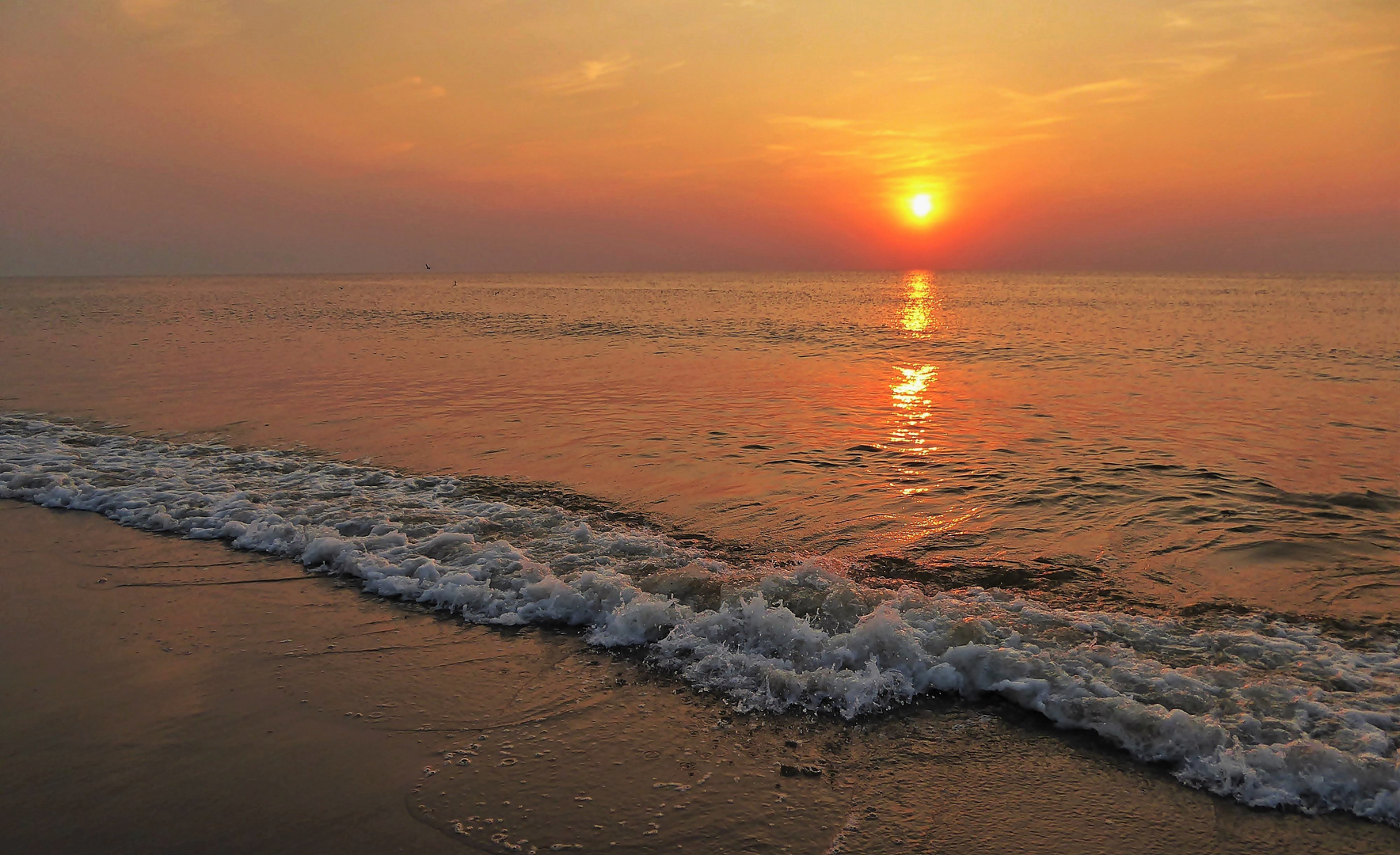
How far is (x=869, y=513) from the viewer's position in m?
10.5

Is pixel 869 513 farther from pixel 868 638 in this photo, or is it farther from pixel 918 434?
pixel 918 434

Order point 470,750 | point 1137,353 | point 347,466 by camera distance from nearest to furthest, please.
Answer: point 470,750 → point 347,466 → point 1137,353

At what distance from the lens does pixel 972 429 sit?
52.5ft

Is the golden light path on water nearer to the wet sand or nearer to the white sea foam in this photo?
the white sea foam

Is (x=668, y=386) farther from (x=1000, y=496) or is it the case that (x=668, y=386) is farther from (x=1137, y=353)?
(x=1137, y=353)

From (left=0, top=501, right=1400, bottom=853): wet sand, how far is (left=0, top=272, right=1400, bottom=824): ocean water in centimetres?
Result: 42

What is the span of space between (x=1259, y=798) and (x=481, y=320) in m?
49.2

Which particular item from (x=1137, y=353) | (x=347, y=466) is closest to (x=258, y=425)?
(x=347, y=466)

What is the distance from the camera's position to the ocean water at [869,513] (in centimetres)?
605

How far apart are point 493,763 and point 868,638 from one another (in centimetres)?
313

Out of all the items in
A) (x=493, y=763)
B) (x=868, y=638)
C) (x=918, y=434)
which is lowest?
(x=493, y=763)

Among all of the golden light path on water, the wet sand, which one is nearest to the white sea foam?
the wet sand

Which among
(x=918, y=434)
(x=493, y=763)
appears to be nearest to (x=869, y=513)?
(x=918, y=434)

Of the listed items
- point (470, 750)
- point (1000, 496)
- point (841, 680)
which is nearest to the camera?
point (470, 750)
